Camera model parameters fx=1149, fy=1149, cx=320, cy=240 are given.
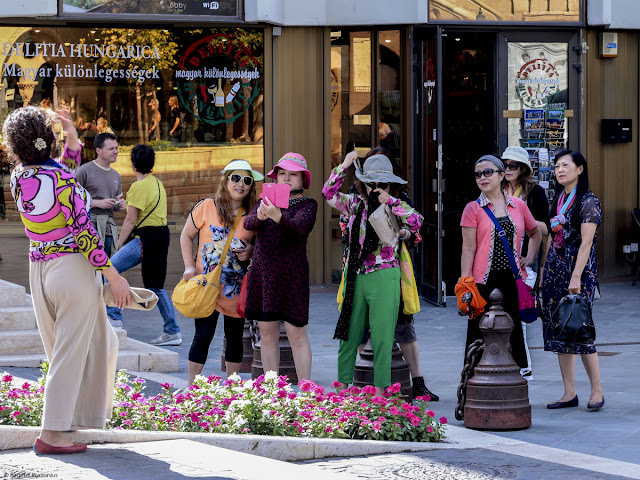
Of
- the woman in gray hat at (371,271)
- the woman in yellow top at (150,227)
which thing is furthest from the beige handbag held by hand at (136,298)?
the woman in yellow top at (150,227)

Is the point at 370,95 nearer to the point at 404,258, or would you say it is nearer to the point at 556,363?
the point at 556,363

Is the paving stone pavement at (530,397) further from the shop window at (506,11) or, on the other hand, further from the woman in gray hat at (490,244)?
the shop window at (506,11)

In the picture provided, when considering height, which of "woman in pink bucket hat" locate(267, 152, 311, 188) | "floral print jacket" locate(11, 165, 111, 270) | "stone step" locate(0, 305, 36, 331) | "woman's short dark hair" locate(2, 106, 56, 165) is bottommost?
"stone step" locate(0, 305, 36, 331)

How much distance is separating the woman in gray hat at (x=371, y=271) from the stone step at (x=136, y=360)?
2.21m

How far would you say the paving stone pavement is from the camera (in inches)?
236

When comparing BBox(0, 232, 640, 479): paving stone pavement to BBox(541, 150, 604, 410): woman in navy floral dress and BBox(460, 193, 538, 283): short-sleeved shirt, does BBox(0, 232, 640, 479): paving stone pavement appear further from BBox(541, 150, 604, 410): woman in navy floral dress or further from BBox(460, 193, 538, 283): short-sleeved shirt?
BBox(460, 193, 538, 283): short-sleeved shirt

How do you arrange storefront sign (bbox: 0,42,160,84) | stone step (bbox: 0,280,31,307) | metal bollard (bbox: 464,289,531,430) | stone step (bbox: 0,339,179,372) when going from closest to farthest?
1. metal bollard (bbox: 464,289,531,430)
2. stone step (bbox: 0,339,179,372)
3. stone step (bbox: 0,280,31,307)
4. storefront sign (bbox: 0,42,160,84)

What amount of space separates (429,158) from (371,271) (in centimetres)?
598

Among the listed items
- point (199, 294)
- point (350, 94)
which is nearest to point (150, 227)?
point (199, 294)

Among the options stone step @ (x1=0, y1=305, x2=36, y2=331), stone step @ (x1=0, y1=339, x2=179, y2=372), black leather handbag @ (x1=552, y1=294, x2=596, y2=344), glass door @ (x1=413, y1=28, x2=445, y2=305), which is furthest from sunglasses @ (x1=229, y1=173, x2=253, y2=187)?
glass door @ (x1=413, y1=28, x2=445, y2=305)

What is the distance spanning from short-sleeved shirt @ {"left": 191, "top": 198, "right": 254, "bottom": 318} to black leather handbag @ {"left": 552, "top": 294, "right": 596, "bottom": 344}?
218 centimetres

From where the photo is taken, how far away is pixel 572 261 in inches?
315

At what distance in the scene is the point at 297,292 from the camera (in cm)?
767

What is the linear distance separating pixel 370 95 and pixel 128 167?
10.2 feet
